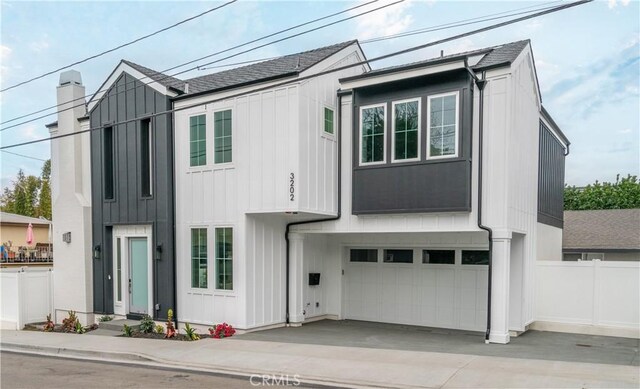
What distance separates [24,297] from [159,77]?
7.22m

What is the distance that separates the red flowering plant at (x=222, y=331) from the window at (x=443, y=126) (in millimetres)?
5707

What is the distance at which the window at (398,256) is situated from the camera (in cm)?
1241

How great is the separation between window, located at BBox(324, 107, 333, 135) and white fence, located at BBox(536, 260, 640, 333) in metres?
5.82

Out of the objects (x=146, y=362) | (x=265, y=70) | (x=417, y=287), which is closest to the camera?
(x=146, y=362)

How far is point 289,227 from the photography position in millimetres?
12000

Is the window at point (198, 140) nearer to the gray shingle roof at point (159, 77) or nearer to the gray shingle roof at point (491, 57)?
the gray shingle roof at point (159, 77)

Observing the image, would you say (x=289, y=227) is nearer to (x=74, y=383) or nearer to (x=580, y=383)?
(x=74, y=383)

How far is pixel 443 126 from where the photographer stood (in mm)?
10062

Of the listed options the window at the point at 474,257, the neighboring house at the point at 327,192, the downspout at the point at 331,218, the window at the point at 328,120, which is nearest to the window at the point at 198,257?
the neighboring house at the point at 327,192

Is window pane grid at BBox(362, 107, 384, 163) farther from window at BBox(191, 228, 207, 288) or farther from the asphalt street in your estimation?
the asphalt street

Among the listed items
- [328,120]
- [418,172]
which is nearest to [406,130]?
[418,172]

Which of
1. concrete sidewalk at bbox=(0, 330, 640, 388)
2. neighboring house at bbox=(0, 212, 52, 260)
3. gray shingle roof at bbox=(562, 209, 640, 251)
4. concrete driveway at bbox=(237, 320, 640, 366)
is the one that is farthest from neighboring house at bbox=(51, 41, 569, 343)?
neighboring house at bbox=(0, 212, 52, 260)

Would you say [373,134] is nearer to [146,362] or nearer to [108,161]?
[146,362]

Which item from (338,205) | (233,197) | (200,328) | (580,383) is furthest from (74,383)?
(580,383)
